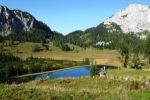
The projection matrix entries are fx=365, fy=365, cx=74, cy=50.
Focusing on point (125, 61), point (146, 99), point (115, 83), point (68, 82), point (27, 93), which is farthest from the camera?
point (125, 61)

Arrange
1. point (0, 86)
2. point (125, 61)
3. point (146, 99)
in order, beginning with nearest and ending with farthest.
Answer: point (146, 99), point (0, 86), point (125, 61)

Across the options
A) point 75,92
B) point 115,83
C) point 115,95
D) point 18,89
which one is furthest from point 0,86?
point 115,83

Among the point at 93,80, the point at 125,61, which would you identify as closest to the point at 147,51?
the point at 125,61

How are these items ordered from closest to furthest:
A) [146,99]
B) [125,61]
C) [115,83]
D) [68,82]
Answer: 1. [146,99]
2. [115,83]
3. [68,82]
4. [125,61]

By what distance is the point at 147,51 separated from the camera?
6161 inches

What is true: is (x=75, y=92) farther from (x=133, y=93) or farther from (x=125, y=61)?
(x=125, y=61)

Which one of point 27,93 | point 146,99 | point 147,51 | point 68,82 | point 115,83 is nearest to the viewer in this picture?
point 146,99

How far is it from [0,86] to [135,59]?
155m

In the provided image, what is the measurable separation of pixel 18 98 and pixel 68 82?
21017 millimetres

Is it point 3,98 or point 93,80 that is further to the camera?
point 93,80

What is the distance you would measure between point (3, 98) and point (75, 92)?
490cm

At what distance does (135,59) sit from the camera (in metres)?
177

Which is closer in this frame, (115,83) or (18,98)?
(18,98)

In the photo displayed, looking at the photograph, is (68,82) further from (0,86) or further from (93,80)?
(0,86)
